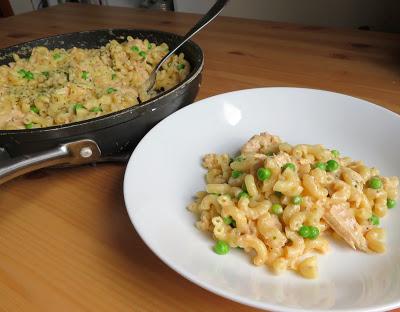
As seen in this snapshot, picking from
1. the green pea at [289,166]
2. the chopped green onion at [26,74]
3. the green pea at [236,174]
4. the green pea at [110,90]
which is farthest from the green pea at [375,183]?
the chopped green onion at [26,74]

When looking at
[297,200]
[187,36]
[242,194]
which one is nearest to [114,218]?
[242,194]

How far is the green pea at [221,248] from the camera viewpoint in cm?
65

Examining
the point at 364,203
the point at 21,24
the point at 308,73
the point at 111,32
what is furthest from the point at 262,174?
the point at 21,24

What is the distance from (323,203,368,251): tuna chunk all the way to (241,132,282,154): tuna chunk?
8.0 inches

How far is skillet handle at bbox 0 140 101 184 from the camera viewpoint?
27.8 inches

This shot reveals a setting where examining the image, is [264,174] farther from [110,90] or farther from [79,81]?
[79,81]

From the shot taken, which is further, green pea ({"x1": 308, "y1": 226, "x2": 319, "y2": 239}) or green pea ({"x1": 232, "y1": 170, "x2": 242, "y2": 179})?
green pea ({"x1": 232, "y1": 170, "x2": 242, "y2": 179})

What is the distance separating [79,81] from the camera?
1.08 m

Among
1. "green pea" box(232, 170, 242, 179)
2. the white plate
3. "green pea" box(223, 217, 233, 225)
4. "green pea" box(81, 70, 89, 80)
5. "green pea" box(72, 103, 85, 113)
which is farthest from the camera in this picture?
"green pea" box(81, 70, 89, 80)

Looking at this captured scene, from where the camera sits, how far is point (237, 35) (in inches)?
70.2

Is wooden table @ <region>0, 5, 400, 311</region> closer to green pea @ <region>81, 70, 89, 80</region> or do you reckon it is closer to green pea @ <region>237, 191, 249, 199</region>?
green pea @ <region>237, 191, 249, 199</region>

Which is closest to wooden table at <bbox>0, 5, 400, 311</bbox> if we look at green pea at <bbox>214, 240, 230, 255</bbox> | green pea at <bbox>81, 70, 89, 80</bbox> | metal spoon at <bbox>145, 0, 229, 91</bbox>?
green pea at <bbox>214, 240, 230, 255</bbox>

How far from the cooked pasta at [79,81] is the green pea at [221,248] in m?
0.48

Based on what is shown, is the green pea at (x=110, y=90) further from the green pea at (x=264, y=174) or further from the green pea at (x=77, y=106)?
the green pea at (x=264, y=174)
